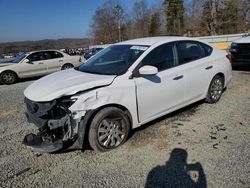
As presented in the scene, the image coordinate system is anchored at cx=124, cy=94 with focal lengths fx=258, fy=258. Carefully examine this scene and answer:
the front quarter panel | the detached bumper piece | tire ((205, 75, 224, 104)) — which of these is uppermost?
the front quarter panel

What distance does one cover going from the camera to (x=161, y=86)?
14.4 ft

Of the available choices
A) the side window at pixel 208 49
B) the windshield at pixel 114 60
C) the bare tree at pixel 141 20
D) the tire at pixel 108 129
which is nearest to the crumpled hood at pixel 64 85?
the windshield at pixel 114 60

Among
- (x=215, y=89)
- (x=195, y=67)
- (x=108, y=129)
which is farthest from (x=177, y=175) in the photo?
(x=215, y=89)

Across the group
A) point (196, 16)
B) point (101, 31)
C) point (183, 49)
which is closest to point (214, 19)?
point (196, 16)

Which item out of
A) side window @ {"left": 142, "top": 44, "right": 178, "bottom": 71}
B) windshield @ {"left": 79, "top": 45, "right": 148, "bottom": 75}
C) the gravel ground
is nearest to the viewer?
the gravel ground

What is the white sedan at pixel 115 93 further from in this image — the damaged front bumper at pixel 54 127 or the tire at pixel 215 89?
the tire at pixel 215 89

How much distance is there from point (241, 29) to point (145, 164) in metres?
43.6

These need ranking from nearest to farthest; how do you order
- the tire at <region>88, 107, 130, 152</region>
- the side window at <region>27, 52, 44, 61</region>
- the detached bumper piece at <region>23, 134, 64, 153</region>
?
the detached bumper piece at <region>23, 134, 64, 153</region> → the tire at <region>88, 107, 130, 152</region> → the side window at <region>27, 52, 44, 61</region>

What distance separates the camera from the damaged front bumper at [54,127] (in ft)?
11.8

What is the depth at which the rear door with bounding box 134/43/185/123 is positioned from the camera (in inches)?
165

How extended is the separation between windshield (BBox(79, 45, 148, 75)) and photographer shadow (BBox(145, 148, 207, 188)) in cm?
159

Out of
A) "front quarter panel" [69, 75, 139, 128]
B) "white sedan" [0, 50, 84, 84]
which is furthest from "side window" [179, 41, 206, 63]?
"white sedan" [0, 50, 84, 84]

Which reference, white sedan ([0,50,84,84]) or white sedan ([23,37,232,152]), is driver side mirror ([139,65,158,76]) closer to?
white sedan ([23,37,232,152])

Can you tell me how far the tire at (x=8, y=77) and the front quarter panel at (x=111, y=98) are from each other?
349 inches
